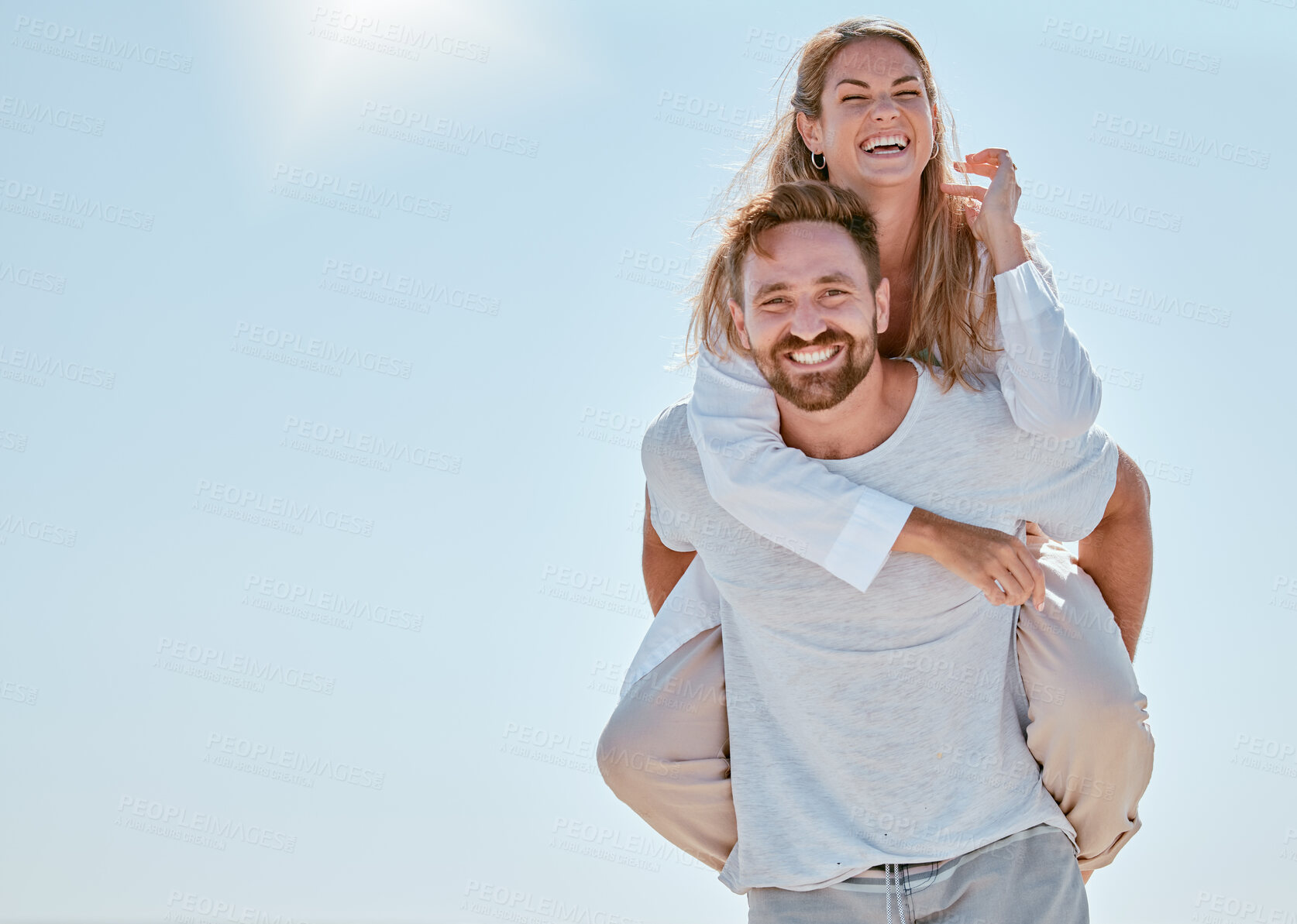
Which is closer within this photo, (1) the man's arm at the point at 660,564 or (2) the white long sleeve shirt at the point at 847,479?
(2) the white long sleeve shirt at the point at 847,479

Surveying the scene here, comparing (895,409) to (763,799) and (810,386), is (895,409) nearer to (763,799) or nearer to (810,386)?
(810,386)

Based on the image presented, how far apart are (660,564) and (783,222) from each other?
4.40 ft

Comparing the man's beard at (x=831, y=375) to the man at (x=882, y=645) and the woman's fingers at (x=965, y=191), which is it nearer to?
the man at (x=882, y=645)

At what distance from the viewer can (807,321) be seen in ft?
13.0

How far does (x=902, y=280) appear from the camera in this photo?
177 inches

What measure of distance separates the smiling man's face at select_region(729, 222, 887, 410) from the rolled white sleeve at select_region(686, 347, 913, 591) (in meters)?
0.16

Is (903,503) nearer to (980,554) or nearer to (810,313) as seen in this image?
(980,554)

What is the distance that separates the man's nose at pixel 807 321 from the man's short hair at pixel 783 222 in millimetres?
→ 195

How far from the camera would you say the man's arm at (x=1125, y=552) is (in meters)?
4.24

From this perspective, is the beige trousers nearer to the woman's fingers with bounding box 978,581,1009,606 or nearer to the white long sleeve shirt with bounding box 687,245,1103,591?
the woman's fingers with bounding box 978,581,1009,606

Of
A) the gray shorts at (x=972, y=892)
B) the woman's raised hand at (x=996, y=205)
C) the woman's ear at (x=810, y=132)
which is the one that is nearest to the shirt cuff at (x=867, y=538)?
the woman's raised hand at (x=996, y=205)

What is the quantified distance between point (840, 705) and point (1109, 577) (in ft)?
3.33

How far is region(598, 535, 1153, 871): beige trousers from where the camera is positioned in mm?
4012

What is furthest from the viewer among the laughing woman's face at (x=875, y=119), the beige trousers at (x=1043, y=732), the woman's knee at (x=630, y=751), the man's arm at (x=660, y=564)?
the man's arm at (x=660, y=564)
